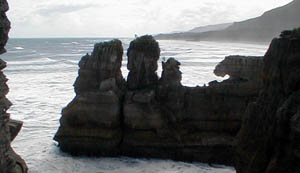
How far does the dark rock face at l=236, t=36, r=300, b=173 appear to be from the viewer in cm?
762

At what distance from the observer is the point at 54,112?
2642cm

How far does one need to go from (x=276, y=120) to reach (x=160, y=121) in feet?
34.3

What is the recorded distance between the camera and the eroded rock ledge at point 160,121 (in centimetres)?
1812

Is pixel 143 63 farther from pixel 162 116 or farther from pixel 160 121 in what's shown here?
pixel 160 121

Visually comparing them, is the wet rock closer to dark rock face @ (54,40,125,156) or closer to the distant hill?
dark rock face @ (54,40,125,156)

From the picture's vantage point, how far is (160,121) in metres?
18.3

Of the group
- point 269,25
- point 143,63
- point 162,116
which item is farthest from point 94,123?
point 269,25

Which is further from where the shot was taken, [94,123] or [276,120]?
[94,123]

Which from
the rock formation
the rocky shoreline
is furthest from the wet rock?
the rock formation

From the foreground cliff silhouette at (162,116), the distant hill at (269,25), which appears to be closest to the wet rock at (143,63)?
the foreground cliff silhouette at (162,116)

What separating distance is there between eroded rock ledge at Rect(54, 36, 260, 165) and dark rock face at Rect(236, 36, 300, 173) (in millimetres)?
8425

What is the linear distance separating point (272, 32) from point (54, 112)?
458 feet

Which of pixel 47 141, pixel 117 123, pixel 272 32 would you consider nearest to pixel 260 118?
pixel 117 123

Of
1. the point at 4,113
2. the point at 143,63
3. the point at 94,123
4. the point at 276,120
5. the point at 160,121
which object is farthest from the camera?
the point at 143,63
